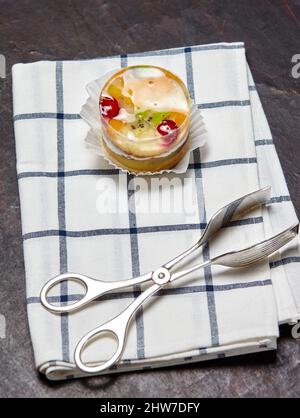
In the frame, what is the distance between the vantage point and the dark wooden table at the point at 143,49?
107cm

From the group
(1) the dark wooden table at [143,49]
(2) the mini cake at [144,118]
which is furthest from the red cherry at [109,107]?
(1) the dark wooden table at [143,49]

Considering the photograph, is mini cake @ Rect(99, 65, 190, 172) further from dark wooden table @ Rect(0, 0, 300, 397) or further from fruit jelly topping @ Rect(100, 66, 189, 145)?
A: dark wooden table @ Rect(0, 0, 300, 397)

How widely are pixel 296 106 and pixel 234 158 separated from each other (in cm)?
20

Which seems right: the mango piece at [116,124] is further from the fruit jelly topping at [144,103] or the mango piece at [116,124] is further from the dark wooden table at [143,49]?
the dark wooden table at [143,49]

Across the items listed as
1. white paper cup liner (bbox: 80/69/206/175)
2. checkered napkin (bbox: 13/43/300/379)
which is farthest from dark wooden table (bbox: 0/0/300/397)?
white paper cup liner (bbox: 80/69/206/175)

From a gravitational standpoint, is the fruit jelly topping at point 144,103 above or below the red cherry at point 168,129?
above

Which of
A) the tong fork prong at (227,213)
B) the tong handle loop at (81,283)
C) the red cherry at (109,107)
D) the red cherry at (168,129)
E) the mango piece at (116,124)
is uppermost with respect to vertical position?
the red cherry at (109,107)

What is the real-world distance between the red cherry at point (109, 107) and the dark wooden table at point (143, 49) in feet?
0.60

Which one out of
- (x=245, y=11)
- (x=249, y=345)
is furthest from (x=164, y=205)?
(x=245, y=11)

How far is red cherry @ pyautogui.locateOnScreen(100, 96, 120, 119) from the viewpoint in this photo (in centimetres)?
111

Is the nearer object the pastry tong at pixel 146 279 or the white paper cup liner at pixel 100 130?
the pastry tong at pixel 146 279

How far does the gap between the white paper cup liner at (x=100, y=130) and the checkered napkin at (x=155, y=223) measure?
0.01 metres

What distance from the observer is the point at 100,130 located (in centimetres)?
115

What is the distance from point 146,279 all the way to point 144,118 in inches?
9.6
